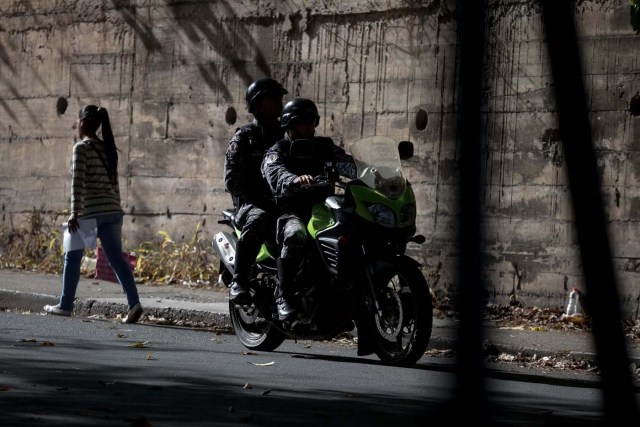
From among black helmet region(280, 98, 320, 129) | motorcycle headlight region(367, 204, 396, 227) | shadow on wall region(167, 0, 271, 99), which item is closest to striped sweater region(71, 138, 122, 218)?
black helmet region(280, 98, 320, 129)

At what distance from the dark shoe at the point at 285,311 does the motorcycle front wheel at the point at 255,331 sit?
0.36 m

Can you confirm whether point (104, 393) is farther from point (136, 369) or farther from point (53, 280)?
point (53, 280)

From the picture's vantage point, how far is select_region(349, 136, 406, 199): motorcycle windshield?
788 cm

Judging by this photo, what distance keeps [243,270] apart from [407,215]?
1.25m

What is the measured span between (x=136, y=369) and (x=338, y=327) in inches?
56.8

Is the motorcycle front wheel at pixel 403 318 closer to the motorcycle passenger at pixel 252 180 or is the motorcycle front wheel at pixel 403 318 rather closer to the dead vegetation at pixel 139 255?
the motorcycle passenger at pixel 252 180

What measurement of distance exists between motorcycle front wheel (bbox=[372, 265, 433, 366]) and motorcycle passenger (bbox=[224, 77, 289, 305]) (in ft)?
3.18

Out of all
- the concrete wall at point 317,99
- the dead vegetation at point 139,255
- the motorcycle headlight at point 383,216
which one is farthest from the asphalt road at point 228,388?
the dead vegetation at point 139,255

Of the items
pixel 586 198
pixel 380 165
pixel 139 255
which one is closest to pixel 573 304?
pixel 380 165

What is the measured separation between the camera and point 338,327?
25.8ft

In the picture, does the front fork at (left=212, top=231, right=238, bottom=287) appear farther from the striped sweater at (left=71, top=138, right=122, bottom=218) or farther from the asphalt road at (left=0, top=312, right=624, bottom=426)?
the striped sweater at (left=71, top=138, right=122, bottom=218)

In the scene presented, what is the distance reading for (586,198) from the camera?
10.7 ft

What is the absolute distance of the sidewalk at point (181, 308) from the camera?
8938 millimetres

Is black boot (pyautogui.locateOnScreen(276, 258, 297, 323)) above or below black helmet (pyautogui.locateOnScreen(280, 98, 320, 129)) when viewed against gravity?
below
